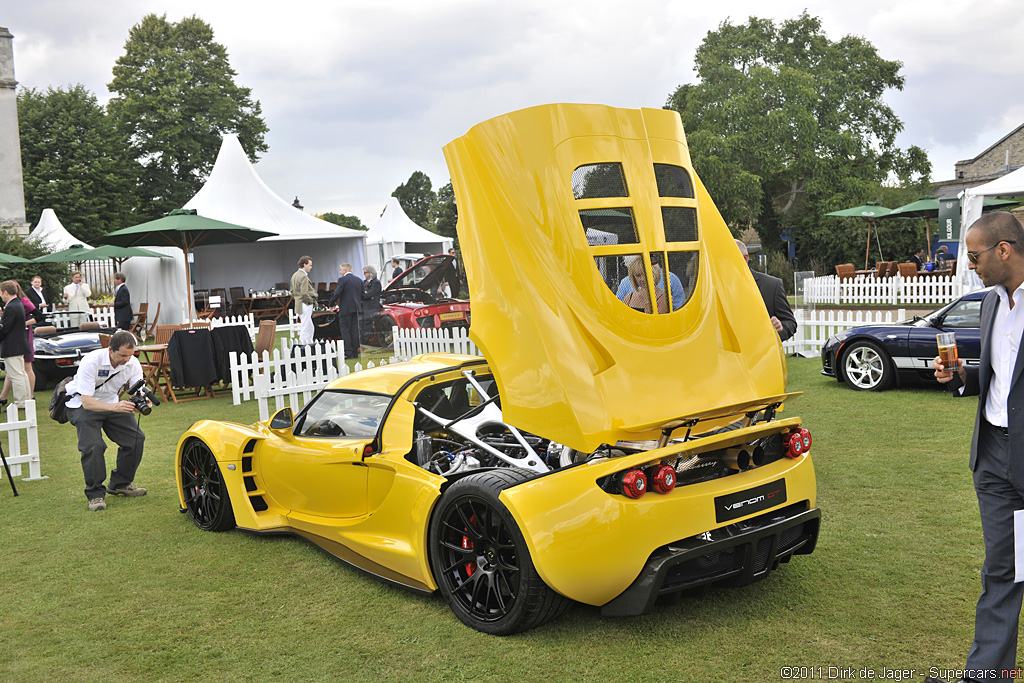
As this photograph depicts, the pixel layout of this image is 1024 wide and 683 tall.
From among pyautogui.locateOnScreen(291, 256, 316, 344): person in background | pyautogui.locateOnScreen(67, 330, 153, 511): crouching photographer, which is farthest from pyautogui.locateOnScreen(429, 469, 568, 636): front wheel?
pyautogui.locateOnScreen(291, 256, 316, 344): person in background

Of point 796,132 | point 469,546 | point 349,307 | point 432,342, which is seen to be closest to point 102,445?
point 469,546

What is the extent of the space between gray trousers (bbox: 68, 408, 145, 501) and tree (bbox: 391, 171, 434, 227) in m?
97.9

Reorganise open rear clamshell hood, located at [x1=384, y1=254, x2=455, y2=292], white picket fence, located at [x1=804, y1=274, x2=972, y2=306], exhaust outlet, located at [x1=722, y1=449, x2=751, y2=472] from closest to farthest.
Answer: exhaust outlet, located at [x1=722, y1=449, x2=751, y2=472], open rear clamshell hood, located at [x1=384, y1=254, x2=455, y2=292], white picket fence, located at [x1=804, y1=274, x2=972, y2=306]

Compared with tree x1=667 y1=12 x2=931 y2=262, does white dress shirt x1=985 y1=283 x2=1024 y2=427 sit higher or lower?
lower

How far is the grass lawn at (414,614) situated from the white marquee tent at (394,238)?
2688cm

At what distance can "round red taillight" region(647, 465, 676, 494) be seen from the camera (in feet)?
12.0

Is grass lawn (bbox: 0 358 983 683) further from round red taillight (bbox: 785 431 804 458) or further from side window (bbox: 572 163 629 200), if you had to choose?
side window (bbox: 572 163 629 200)

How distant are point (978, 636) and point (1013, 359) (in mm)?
1105

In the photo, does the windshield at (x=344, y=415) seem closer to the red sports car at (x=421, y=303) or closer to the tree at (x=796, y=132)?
the red sports car at (x=421, y=303)

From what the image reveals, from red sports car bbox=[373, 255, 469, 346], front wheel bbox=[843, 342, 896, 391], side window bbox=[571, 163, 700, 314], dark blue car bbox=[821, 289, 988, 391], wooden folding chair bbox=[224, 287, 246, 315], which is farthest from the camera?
wooden folding chair bbox=[224, 287, 246, 315]

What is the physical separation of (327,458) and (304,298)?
1259 cm

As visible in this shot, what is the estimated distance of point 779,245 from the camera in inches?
1677

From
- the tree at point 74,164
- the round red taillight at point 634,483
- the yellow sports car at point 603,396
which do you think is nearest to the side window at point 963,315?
the yellow sports car at point 603,396

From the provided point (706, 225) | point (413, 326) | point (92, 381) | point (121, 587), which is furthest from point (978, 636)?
point (413, 326)
